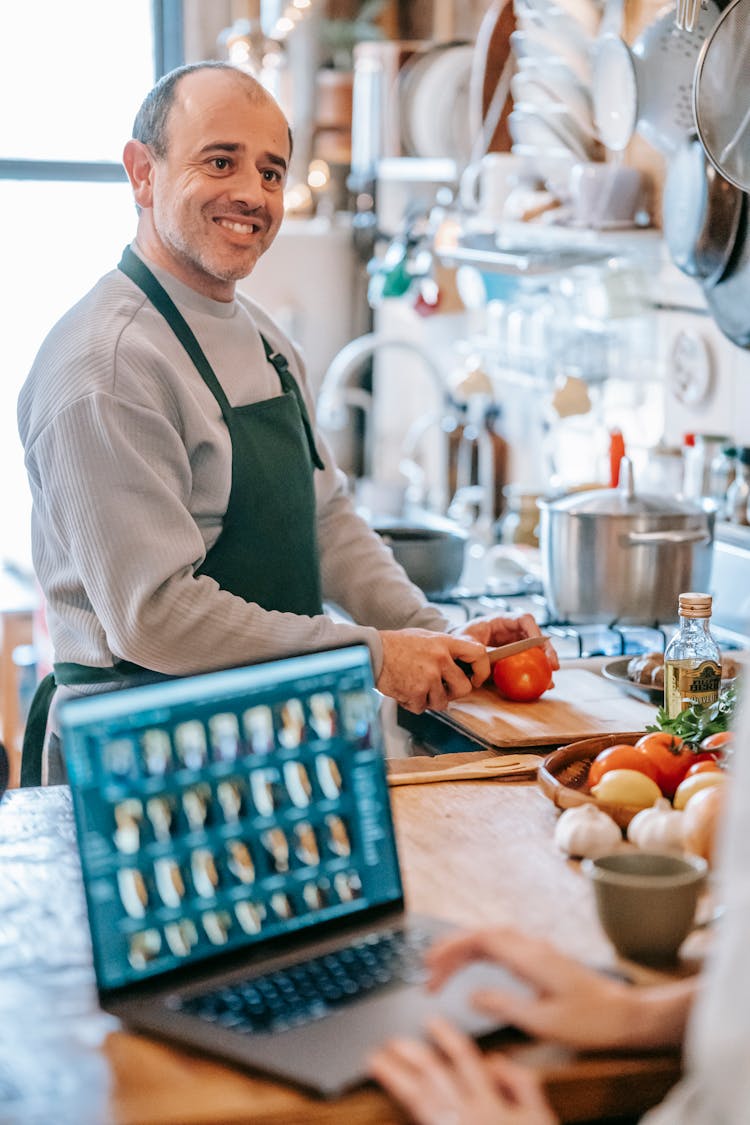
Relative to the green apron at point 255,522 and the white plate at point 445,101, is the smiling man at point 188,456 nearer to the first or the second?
the green apron at point 255,522

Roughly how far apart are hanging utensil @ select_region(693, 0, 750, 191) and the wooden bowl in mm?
983

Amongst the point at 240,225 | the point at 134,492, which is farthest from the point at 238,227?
the point at 134,492

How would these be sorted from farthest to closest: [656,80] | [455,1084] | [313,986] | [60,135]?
1. [60,135]
2. [656,80]
3. [313,986]
4. [455,1084]

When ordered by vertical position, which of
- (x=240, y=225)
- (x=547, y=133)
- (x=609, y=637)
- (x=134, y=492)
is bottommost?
(x=609, y=637)

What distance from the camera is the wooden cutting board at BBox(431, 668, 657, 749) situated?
6.46ft

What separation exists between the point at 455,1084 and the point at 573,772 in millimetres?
718

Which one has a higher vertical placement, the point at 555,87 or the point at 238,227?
the point at 555,87

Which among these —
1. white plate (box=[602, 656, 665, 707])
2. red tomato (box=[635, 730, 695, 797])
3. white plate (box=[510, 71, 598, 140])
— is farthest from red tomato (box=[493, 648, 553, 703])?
white plate (box=[510, 71, 598, 140])

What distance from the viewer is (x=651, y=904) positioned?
1.27 m

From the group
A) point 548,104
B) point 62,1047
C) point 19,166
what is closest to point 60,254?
point 19,166

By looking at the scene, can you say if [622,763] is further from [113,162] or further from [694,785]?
[113,162]

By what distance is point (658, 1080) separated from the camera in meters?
1.17

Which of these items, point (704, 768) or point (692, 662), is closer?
point (704, 768)

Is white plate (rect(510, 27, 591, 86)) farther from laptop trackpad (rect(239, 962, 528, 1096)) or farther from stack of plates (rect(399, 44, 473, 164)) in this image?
laptop trackpad (rect(239, 962, 528, 1096))
